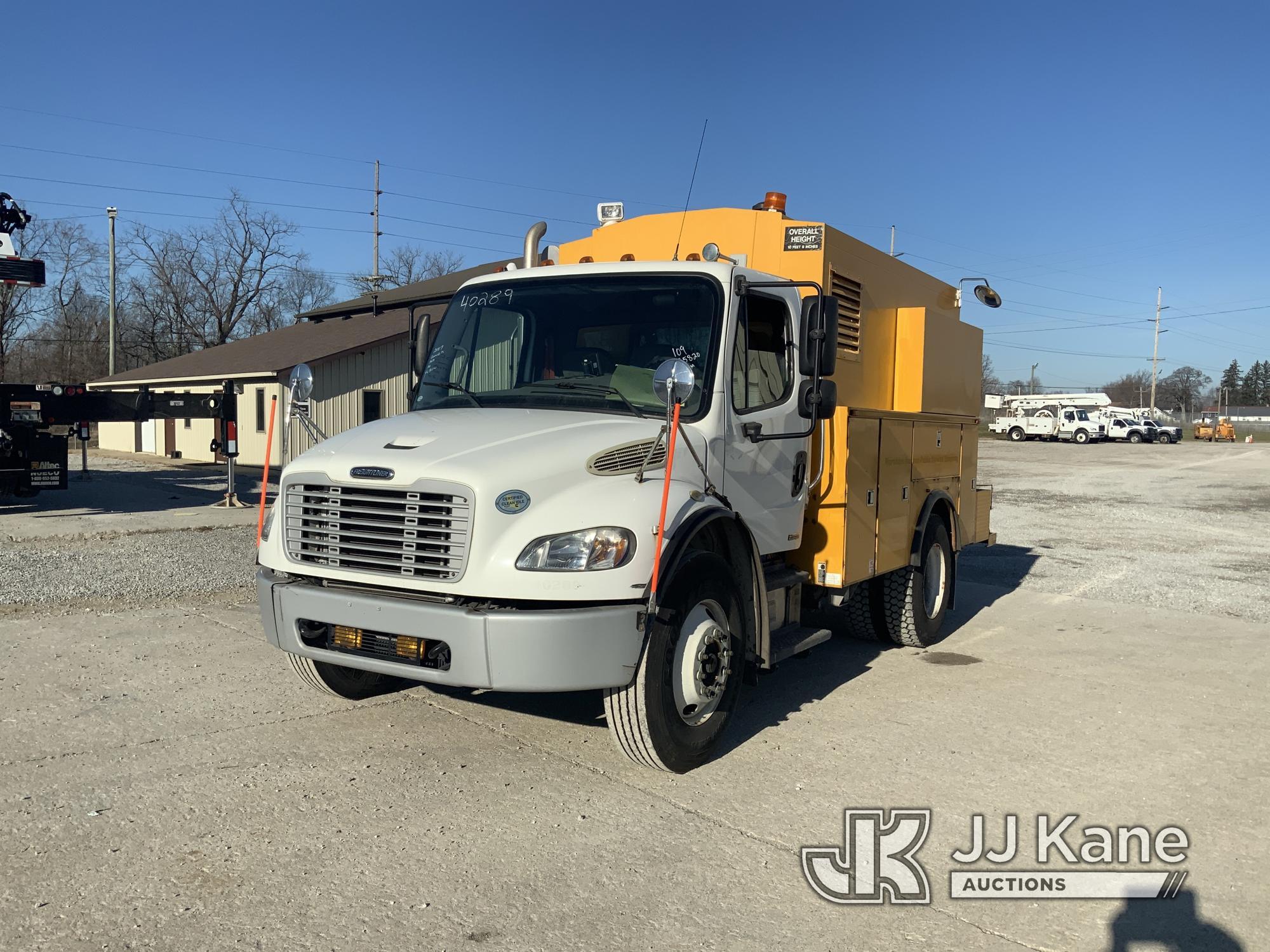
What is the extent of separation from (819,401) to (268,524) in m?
3.00

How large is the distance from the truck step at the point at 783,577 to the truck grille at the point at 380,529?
1.91m

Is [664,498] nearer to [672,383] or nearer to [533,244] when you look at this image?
[672,383]

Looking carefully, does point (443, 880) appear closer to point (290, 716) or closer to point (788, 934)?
point (788, 934)

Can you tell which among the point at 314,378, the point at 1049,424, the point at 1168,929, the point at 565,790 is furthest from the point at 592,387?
the point at 1049,424

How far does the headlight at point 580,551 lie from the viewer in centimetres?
443

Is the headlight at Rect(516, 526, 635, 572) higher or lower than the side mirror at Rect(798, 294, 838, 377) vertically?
lower

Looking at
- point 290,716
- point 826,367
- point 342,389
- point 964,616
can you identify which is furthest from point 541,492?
point 342,389

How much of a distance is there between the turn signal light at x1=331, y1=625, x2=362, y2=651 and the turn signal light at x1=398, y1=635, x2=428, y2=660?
25 centimetres

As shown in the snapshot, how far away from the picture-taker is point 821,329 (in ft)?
18.3

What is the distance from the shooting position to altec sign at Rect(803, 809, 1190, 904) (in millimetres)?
3969

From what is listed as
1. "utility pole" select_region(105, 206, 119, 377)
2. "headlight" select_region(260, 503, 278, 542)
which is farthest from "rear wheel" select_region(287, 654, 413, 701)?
"utility pole" select_region(105, 206, 119, 377)

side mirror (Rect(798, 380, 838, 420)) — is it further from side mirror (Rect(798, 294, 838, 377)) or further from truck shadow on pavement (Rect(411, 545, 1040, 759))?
truck shadow on pavement (Rect(411, 545, 1040, 759))

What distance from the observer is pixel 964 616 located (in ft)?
31.8

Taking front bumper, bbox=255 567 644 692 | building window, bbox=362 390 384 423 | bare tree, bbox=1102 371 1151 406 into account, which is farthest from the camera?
bare tree, bbox=1102 371 1151 406
